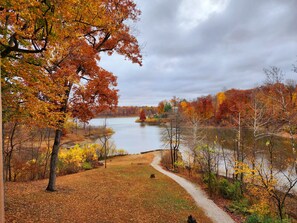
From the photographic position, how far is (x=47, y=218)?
7.50 meters

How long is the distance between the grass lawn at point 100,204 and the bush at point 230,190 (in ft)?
8.42

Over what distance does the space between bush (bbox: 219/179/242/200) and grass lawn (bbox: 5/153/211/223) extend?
8.42 feet

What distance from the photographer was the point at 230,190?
46.4 ft

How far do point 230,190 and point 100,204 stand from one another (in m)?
8.51

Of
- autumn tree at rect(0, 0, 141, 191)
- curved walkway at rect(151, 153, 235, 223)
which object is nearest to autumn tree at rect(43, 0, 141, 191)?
autumn tree at rect(0, 0, 141, 191)

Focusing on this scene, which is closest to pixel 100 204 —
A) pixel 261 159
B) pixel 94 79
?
pixel 94 79

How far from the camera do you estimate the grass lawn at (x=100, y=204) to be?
26.2ft

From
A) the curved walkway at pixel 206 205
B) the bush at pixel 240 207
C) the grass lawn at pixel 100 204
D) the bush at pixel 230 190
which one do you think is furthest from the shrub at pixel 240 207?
the grass lawn at pixel 100 204

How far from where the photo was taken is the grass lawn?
7999mm

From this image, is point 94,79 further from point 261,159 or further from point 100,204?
point 261,159

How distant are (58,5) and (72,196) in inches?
362

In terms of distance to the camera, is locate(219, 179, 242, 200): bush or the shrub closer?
the shrub

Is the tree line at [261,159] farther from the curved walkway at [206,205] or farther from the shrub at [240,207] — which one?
the curved walkway at [206,205]

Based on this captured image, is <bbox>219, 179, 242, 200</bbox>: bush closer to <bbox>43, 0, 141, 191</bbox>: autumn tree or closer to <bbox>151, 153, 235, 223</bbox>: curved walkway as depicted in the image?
<bbox>151, 153, 235, 223</bbox>: curved walkway
